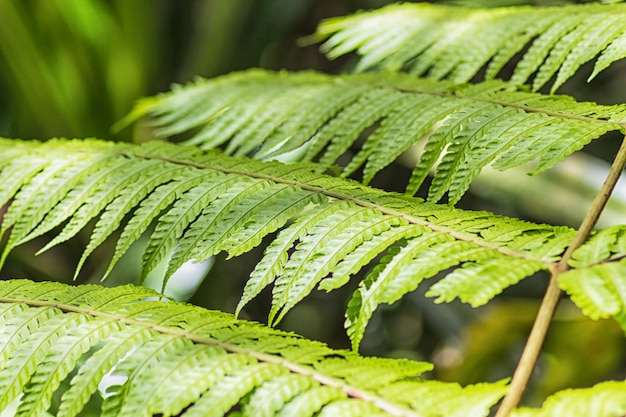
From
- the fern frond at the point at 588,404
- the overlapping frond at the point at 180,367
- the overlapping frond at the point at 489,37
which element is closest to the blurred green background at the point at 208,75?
the overlapping frond at the point at 489,37

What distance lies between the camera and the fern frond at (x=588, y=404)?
0.38 meters

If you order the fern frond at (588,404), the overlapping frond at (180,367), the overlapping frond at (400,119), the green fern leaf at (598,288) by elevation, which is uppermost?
the overlapping frond at (400,119)

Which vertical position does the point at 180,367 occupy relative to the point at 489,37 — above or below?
below

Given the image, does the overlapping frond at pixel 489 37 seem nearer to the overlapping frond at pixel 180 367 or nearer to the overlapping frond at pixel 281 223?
the overlapping frond at pixel 281 223

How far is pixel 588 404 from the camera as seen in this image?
39cm

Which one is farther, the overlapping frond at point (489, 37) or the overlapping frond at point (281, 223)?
the overlapping frond at point (489, 37)

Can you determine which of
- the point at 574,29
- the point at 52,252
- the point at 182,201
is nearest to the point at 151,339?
the point at 182,201

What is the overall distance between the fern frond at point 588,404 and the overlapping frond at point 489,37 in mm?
398

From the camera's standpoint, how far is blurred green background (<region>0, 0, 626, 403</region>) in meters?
1.50

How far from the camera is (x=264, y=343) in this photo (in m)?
0.50

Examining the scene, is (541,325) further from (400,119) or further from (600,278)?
(400,119)

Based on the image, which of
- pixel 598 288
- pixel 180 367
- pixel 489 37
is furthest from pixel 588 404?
pixel 489 37

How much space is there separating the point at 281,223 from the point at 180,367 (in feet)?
0.57

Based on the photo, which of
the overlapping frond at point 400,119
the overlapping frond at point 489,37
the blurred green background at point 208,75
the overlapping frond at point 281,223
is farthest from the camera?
the blurred green background at point 208,75
